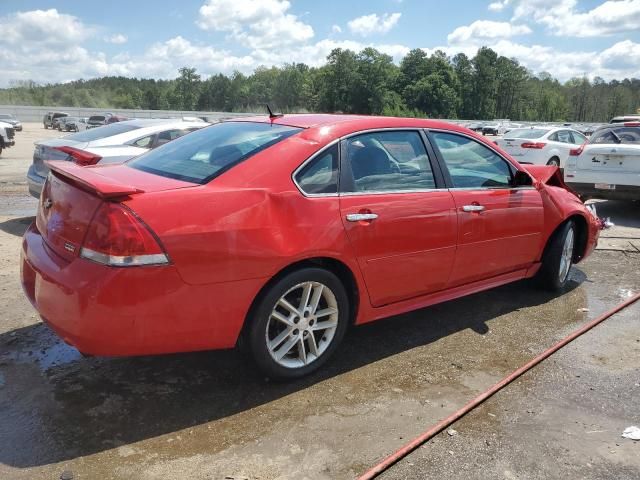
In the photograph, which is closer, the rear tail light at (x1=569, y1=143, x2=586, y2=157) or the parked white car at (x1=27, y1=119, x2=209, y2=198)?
the parked white car at (x1=27, y1=119, x2=209, y2=198)

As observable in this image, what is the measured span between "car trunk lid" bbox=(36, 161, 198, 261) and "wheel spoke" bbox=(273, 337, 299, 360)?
1.08 meters

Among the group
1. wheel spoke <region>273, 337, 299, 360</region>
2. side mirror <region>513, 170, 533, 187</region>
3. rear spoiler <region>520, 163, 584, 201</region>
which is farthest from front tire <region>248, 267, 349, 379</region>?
rear spoiler <region>520, 163, 584, 201</region>

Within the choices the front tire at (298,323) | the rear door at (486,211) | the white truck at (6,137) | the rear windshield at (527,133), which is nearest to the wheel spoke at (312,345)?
the front tire at (298,323)

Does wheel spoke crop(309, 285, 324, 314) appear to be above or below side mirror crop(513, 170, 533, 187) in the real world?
below

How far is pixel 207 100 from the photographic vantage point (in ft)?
384

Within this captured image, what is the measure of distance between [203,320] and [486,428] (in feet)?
5.34

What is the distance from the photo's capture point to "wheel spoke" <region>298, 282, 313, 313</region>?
3.29m

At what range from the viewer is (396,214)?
11.8ft

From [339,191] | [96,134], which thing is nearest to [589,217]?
[339,191]

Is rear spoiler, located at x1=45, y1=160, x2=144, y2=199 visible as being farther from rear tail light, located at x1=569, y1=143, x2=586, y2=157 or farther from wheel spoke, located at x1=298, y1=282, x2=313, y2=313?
rear tail light, located at x1=569, y1=143, x2=586, y2=157

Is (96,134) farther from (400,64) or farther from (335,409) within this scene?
(400,64)

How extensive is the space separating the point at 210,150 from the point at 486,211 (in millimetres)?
2093

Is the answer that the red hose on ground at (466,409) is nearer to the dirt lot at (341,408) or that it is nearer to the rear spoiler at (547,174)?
the dirt lot at (341,408)

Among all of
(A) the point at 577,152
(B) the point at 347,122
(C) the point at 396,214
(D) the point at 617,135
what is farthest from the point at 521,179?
(D) the point at 617,135
